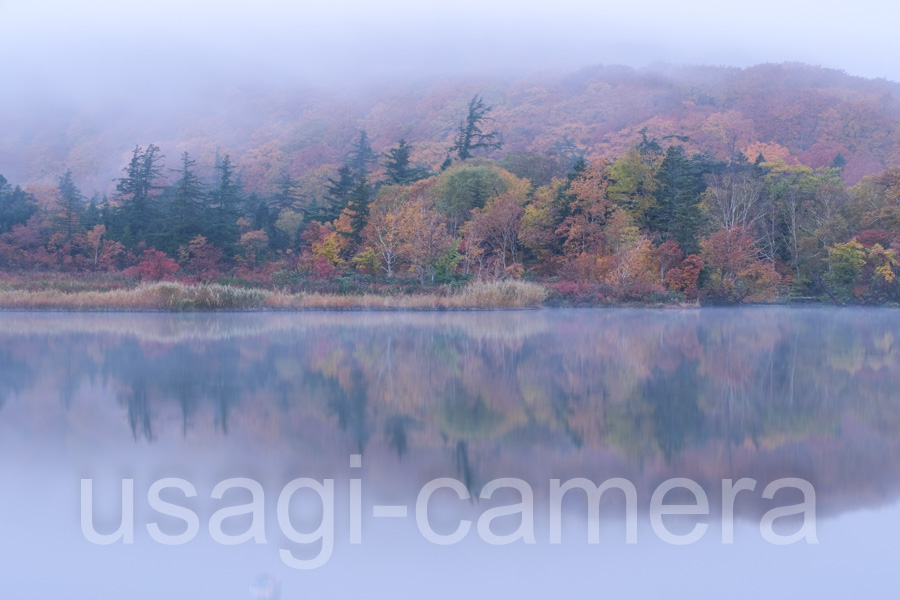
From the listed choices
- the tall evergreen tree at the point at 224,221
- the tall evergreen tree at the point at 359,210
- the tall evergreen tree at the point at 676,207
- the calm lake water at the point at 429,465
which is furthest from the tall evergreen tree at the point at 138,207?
the calm lake water at the point at 429,465

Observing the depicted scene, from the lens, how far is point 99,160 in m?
67.7

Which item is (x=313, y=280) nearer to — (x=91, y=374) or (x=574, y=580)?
(x=91, y=374)

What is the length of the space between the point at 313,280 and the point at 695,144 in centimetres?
3547

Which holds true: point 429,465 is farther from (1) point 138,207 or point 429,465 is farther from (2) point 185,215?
(1) point 138,207

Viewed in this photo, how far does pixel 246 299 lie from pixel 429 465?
19628mm

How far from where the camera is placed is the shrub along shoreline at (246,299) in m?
22.6

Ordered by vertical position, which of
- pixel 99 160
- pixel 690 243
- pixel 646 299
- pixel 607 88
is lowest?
pixel 646 299

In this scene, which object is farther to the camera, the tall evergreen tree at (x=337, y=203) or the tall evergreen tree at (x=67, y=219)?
the tall evergreen tree at (x=337, y=203)

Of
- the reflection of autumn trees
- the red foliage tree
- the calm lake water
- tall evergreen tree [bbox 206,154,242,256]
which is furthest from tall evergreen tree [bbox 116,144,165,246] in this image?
the calm lake water

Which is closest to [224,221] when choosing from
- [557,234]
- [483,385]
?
[557,234]

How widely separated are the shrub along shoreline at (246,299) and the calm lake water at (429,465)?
1187cm

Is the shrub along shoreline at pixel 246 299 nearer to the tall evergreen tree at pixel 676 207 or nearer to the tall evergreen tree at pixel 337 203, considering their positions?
the tall evergreen tree at pixel 676 207

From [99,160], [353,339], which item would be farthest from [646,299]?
[99,160]

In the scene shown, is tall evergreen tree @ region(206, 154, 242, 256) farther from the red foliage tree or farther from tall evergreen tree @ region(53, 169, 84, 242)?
tall evergreen tree @ region(53, 169, 84, 242)
